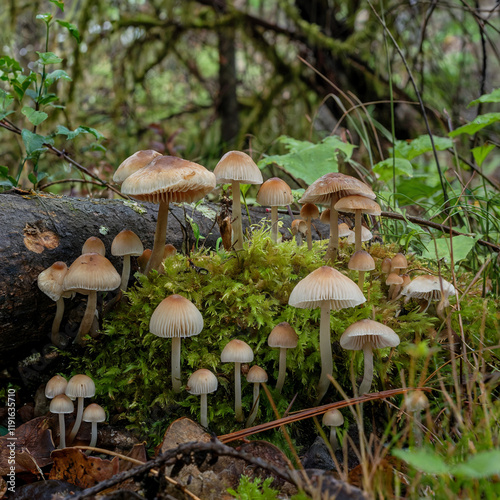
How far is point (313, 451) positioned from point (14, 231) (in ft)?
6.05

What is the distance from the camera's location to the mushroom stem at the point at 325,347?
74.4 inches

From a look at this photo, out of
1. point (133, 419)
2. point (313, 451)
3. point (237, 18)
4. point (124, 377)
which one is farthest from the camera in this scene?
point (237, 18)

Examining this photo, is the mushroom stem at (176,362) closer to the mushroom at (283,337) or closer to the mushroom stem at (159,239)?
the mushroom at (283,337)

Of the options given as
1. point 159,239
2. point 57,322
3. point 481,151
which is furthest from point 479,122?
point 57,322

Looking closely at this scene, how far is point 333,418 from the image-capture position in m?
1.80

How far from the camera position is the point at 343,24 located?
5934 millimetres

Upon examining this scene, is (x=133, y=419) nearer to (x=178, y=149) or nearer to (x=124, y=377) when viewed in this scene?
(x=124, y=377)

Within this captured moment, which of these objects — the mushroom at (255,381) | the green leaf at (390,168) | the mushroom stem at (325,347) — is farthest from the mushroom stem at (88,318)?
the green leaf at (390,168)

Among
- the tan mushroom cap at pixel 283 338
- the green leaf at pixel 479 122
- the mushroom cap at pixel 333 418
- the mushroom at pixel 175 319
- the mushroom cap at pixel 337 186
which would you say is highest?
the green leaf at pixel 479 122

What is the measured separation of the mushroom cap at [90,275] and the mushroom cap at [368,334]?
3.77ft

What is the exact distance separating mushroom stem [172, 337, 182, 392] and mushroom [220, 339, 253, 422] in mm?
226

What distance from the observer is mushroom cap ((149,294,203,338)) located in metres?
1.85

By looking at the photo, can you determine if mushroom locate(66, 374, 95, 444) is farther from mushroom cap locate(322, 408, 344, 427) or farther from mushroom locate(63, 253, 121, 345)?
mushroom cap locate(322, 408, 344, 427)

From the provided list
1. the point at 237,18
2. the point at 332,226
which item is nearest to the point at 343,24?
the point at 237,18
